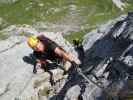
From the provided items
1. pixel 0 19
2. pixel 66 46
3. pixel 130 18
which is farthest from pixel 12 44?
pixel 0 19

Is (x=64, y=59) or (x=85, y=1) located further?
(x=85, y=1)

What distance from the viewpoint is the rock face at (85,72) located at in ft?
77.8

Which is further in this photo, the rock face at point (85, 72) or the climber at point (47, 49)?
the climber at point (47, 49)

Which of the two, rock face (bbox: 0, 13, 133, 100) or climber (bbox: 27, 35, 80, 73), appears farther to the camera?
climber (bbox: 27, 35, 80, 73)

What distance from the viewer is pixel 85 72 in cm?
2688

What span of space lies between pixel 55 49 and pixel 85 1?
4919cm

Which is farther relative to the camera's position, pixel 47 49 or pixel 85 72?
pixel 47 49

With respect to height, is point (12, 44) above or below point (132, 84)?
below

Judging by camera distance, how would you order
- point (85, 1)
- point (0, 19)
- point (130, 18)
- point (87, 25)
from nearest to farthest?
point (130, 18) → point (87, 25) → point (0, 19) → point (85, 1)

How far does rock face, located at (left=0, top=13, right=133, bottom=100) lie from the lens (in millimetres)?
23703

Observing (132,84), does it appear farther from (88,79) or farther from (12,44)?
(12,44)

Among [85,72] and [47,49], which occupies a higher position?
[47,49]

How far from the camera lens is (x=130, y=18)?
2995 centimetres

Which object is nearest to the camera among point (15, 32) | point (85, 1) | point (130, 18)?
point (130, 18)
